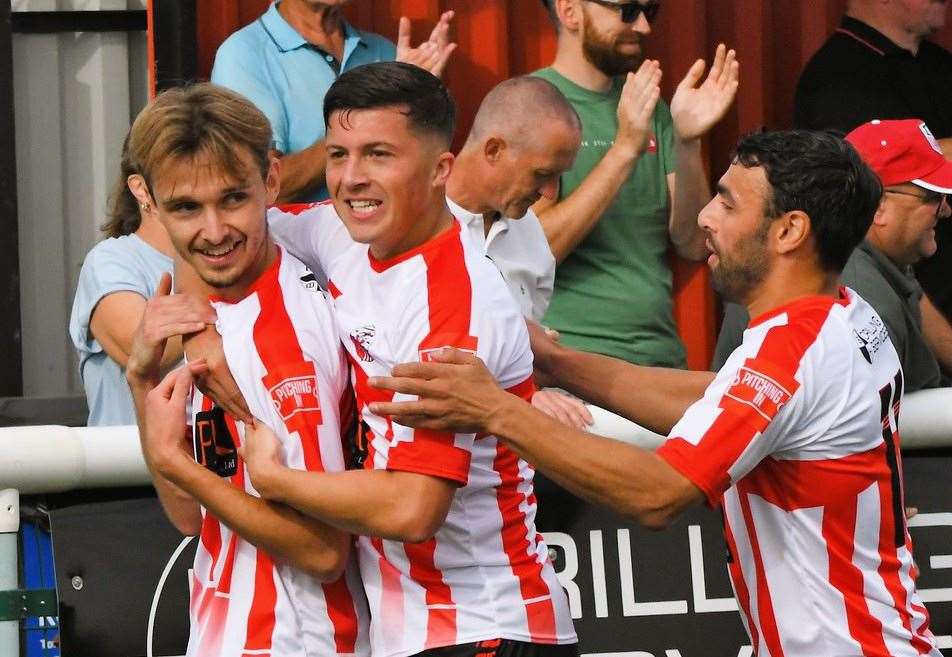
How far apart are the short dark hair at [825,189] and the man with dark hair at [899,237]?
32.7 inches

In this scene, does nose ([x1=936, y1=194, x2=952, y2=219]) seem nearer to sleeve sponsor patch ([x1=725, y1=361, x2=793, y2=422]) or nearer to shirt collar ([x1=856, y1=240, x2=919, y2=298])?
shirt collar ([x1=856, y1=240, x2=919, y2=298])

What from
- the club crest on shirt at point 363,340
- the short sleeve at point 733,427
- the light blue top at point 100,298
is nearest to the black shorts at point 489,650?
the short sleeve at point 733,427

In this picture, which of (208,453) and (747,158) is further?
(747,158)

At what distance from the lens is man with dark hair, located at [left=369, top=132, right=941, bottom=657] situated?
3.12m

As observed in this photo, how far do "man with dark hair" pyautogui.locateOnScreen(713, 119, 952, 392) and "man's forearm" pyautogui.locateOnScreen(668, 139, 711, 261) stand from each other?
94cm

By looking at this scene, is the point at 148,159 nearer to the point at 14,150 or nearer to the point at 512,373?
the point at 512,373

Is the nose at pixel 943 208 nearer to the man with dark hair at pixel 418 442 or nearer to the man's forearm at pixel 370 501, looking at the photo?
the man with dark hair at pixel 418 442

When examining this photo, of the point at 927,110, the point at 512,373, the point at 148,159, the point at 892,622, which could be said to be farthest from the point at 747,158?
the point at 927,110

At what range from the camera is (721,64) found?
5.43 metres

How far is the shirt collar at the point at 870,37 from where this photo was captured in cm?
541

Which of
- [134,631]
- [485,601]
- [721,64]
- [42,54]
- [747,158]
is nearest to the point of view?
[485,601]

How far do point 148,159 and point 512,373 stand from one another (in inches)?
32.5

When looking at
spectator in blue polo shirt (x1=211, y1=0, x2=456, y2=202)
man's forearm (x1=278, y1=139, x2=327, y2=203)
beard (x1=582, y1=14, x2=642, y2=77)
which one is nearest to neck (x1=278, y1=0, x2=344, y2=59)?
spectator in blue polo shirt (x1=211, y1=0, x2=456, y2=202)

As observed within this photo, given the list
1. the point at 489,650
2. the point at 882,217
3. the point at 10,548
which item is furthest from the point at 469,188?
the point at 489,650
